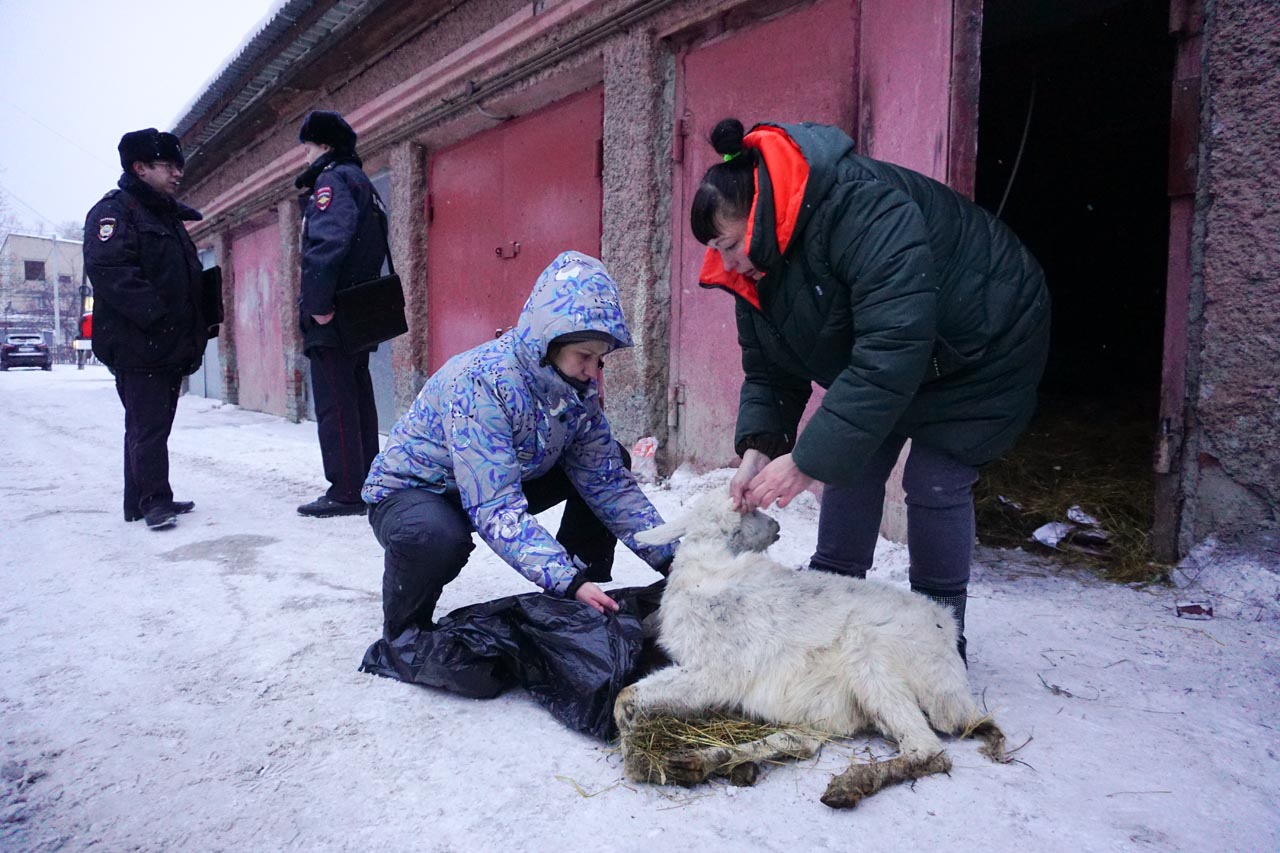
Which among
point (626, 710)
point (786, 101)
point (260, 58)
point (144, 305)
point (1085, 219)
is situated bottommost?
point (626, 710)

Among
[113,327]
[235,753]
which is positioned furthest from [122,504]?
[235,753]

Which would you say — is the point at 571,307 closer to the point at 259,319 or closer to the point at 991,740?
the point at 991,740

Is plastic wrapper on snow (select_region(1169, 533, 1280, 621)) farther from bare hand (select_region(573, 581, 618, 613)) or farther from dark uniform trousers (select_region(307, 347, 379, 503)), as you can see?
dark uniform trousers (select_region(307, 347, 379, 503))

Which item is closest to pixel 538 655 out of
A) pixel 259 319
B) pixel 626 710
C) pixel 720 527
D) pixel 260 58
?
pixel 626 710

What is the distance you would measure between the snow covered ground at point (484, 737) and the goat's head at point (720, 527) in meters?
0.59

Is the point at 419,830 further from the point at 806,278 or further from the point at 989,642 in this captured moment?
the point at 989,642

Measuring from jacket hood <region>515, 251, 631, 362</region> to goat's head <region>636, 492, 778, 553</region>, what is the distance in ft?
1.88

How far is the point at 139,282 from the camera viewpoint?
414 centimetres

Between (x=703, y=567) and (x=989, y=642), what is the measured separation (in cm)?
119

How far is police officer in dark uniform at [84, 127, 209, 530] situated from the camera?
412cm

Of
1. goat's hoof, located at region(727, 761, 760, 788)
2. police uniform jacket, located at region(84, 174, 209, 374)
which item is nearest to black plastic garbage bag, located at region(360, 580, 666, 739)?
goat's hoof, located at region(727, 761, 760, 788)

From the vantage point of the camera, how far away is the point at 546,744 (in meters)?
1.93

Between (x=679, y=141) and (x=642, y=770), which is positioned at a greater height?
(x=679, y=141)

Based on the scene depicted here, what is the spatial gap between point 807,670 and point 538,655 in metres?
0.75
